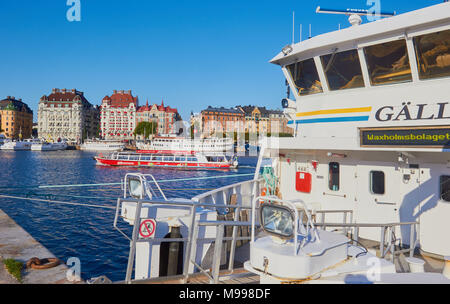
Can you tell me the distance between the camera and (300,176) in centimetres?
1022

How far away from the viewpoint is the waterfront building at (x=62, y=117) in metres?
172

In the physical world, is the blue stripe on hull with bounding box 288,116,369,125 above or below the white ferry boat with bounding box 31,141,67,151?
above

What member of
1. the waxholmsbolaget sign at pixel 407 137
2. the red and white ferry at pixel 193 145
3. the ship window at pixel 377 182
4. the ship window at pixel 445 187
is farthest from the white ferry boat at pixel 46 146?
the ship window at pixel 445 187

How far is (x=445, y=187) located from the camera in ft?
24.4

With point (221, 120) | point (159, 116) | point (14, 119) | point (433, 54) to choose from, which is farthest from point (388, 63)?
point (14, 119)

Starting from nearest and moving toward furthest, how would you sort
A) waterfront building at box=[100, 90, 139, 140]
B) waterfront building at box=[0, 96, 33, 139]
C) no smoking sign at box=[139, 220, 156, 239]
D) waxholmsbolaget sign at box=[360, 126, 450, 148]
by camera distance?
waxholmsbolaget sign at box=[360, 126, 450, 148], no smoking sign at box=[139, 220, 156, 239], waterfront building at box=[0, 96, 33, 139], waterfront building at box=[100, 90, 139, 140]

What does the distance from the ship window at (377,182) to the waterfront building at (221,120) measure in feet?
523

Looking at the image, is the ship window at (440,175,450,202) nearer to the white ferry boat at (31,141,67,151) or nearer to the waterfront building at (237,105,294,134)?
the white ferry boat at (31,141,67,151)

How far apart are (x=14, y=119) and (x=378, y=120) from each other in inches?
8111

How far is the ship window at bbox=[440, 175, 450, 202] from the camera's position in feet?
24.3

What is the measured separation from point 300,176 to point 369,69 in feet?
12.4

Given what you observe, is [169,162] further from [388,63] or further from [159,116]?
[159,116]

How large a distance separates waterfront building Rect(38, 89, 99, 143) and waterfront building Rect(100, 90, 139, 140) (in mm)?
11108

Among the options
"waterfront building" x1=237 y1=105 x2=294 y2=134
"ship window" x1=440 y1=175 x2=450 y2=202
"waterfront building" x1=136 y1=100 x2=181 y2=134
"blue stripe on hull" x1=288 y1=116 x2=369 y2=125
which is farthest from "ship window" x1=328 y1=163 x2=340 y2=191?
"waterfront building" x1=136 y1=100 x2=181 y2=134
